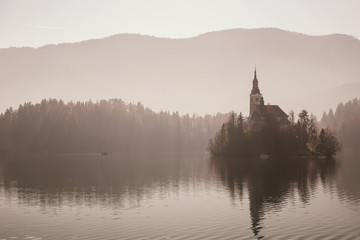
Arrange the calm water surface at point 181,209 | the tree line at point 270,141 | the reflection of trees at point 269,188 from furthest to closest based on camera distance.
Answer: the tree line at point 270,141 → the reflection of trees at point 269,188 → the calm water surface at point 181,209

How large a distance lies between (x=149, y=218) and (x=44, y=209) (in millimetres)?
12624

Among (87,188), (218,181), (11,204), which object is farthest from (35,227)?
(218,181)

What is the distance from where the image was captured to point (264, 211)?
171ft

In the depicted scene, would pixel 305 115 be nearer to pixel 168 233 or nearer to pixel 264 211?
pixel 264 211

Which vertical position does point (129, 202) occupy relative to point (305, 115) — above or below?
below

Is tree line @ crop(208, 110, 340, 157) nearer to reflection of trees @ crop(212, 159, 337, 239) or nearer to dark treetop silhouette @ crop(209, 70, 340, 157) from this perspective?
dark treetop silhouette @ crop(209, 70, 340, 157)

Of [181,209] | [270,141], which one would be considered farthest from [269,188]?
[270,141]

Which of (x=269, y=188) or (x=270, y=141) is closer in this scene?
(x=269, y=188)

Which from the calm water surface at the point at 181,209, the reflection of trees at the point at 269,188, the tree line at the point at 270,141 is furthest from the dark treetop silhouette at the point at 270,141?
the calm water surface at the point at 181,209

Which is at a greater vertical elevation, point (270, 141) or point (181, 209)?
point (270, 141)

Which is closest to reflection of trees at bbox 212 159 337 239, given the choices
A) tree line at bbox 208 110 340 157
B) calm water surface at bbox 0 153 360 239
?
calm water surface at bbox 0 153 360 239

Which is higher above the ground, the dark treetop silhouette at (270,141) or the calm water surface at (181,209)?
the dark treetop silhouette at (270,141)

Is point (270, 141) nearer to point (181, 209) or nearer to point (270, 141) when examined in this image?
point (270, 141)

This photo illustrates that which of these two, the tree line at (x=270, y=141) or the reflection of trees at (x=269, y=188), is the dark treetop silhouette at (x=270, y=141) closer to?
the tree line at (x=270, y=141)
